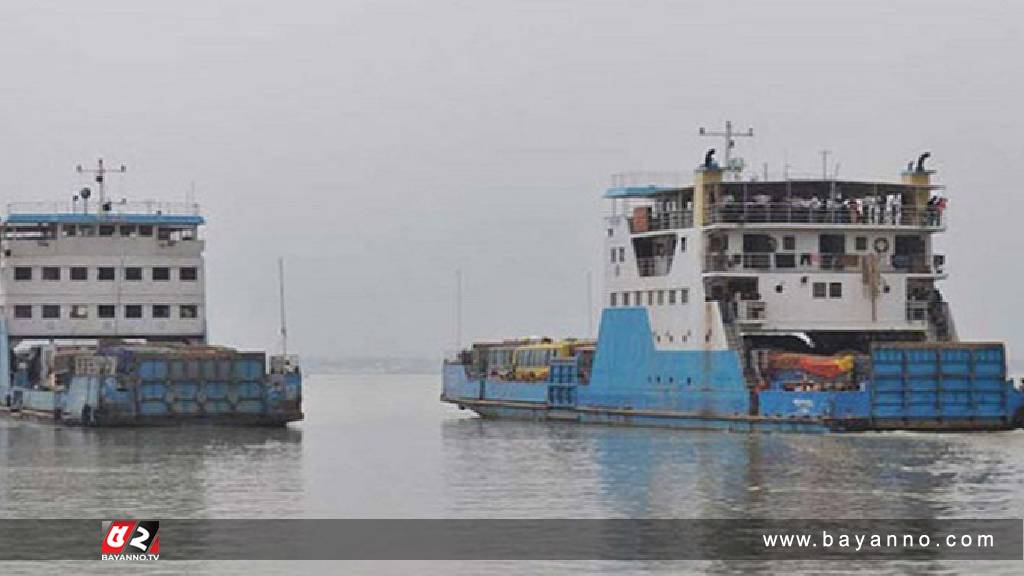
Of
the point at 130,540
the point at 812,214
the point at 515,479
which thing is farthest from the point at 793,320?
the point at 130,540

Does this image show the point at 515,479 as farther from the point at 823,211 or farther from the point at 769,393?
the point at 823,211

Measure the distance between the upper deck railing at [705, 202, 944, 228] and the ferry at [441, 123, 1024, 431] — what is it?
0.12 ft

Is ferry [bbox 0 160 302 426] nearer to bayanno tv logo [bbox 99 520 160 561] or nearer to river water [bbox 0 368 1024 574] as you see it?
river water [bbox 0 368 1024 574]

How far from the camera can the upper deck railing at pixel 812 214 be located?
184ft

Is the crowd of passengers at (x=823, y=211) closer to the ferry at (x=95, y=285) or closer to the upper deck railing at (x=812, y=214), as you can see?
the upper deck railing at (x=812, y=214)

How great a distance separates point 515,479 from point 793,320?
14.3 metres

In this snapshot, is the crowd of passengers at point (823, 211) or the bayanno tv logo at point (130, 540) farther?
the crowd of passengers at point (823, 211)

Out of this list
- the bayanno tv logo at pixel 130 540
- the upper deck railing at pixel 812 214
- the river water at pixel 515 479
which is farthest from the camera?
the upper deck railing at pixel 812 214

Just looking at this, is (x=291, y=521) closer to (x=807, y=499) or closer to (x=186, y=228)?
(x=807, y=499)

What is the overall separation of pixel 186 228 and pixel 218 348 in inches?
292

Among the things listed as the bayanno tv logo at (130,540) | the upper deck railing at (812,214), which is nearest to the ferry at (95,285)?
the upper deck railing at (812,214)

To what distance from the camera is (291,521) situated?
35438 millimetres

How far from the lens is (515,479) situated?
1697 inches

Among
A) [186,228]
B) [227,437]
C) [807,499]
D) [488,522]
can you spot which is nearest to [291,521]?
[488,522]
